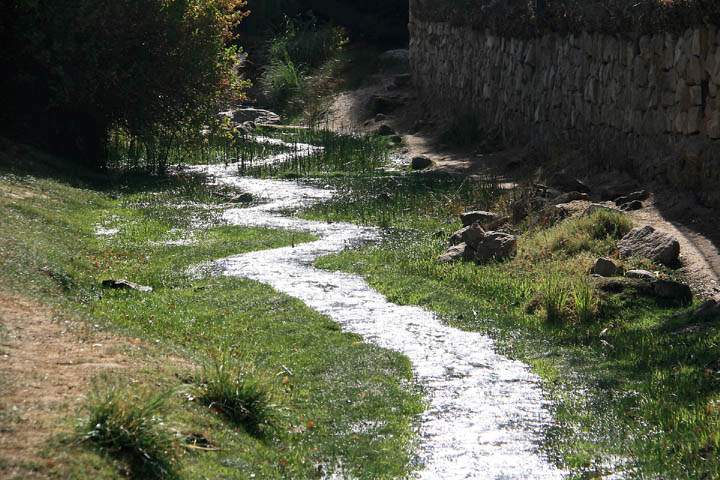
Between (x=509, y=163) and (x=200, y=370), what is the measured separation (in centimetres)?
1454

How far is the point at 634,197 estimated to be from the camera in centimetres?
1603

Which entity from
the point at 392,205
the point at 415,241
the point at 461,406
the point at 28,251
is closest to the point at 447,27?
the point at 392,205

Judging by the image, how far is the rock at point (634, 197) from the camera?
16.0 meters

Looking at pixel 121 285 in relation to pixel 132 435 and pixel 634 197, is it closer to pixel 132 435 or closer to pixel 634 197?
pixel 132 435

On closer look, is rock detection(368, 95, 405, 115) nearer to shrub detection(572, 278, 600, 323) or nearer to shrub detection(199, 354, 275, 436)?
shrub detection(572, 278, 600, 323)

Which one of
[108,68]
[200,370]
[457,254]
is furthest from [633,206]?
[108,68]

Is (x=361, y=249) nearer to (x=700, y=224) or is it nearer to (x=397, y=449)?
(x=700, y=224)

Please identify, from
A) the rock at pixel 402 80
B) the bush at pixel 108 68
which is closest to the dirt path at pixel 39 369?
the bush at pixel 108 68

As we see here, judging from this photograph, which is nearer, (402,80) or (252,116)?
(252,116)

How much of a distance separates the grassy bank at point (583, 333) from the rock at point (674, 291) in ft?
0.43

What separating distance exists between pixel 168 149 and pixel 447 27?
9.93 metres

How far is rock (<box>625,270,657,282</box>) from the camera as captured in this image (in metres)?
12.4

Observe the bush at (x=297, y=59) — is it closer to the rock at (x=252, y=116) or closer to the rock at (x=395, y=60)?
the rock at (x=252, y=116)

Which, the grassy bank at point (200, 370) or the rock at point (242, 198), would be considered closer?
the grassy bank at point (200, 370)
